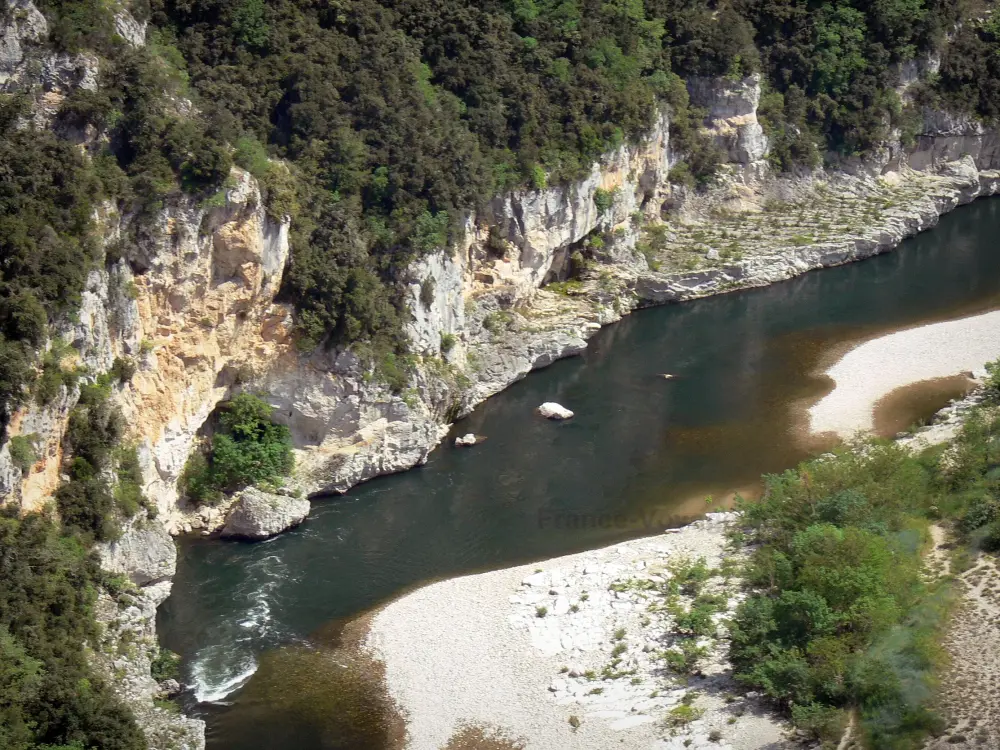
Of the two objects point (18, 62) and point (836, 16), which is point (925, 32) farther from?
point (18, 62)

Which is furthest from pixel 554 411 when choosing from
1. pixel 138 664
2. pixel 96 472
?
pixel 138 664

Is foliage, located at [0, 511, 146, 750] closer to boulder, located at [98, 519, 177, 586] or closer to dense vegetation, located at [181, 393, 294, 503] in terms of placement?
boulder, located at [98, 519, 177, 586]

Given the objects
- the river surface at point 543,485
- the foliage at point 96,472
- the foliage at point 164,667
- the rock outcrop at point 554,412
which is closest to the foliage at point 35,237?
the foliage at point 96,472

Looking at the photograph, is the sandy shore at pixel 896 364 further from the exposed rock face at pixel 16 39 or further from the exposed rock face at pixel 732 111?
the exposed rock face at pixel 16 39

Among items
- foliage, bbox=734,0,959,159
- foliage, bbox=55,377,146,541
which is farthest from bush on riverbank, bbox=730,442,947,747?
foliage, bbox=734,0,959,159

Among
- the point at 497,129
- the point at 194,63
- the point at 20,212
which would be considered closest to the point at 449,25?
the point at 497,129
